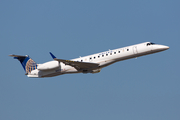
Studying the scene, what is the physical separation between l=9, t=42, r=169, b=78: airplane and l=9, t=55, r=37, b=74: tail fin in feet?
2.67

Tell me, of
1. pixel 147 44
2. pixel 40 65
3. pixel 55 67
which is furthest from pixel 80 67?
pixel 147 44

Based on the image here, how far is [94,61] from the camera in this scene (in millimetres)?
29438

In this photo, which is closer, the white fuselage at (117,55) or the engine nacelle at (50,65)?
the white fuselage at (117,55)

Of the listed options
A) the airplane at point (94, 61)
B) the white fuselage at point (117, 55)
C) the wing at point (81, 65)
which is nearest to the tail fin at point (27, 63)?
the airplane at point (94, 61)

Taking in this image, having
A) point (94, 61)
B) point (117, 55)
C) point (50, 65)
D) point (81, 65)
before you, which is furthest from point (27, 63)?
point (117, 55)

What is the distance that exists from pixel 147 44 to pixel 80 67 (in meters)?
7.78

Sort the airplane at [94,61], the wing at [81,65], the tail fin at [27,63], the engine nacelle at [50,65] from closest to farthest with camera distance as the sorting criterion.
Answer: the wing at [81,65], the airplane at [94,61], the engine nacelle at [50,65], the tail fin at [27,63]

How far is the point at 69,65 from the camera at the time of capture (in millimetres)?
29250

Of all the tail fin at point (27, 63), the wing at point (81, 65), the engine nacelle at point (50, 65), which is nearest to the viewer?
the wing at point (81, 65)

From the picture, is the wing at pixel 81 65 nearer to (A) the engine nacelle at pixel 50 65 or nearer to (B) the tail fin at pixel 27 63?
(A) the engine nacelle at pixel 50 65

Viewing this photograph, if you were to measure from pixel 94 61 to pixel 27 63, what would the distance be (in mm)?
8684

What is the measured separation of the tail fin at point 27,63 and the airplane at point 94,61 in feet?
2.67

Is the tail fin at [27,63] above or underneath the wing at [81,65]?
above

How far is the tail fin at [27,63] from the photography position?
32.1m
